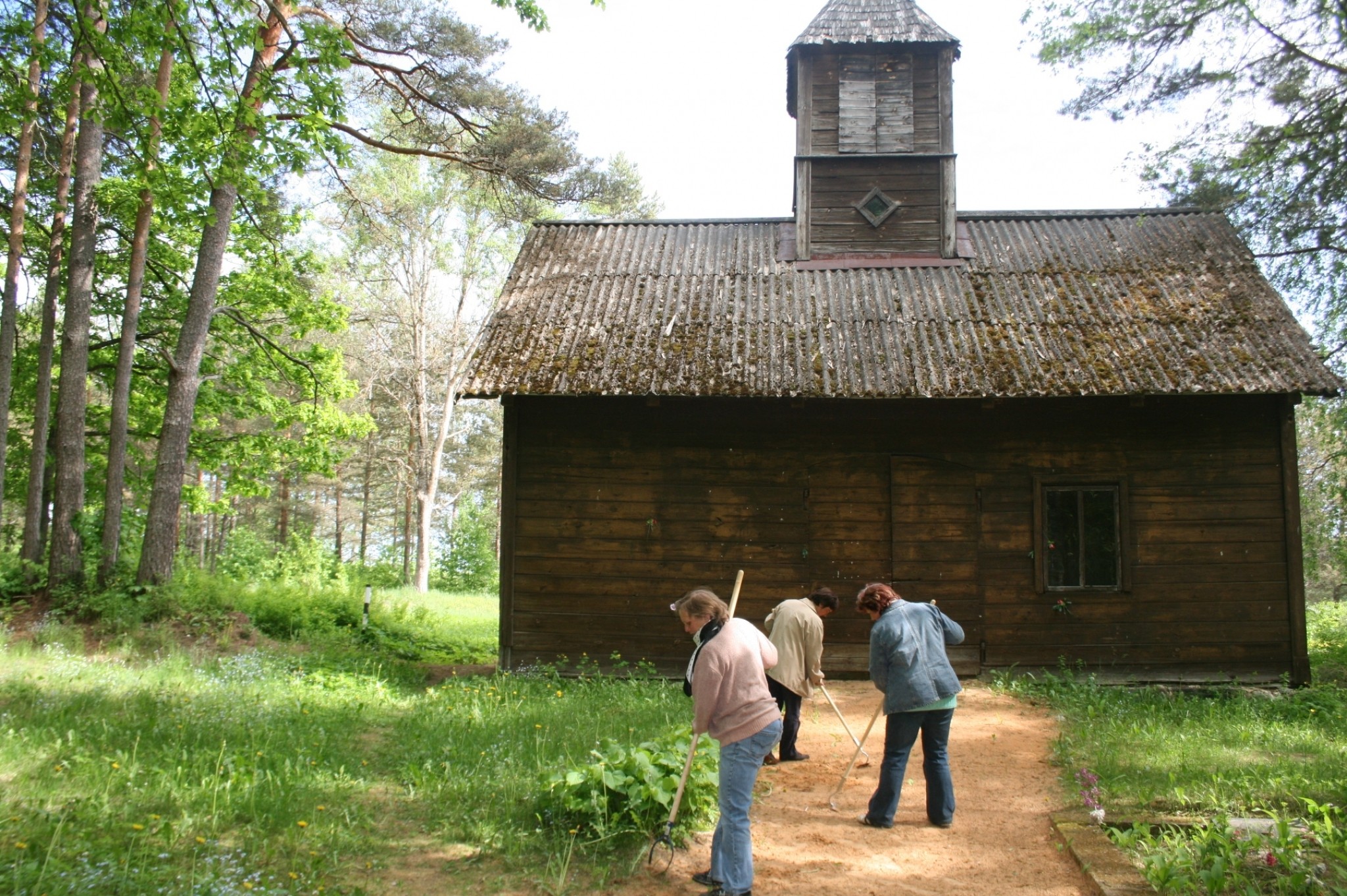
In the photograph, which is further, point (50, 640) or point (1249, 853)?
point (50, 640)

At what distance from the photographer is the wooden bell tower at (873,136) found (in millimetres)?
13086

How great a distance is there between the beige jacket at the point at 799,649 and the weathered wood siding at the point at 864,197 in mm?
7101

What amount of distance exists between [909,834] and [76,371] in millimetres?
12263

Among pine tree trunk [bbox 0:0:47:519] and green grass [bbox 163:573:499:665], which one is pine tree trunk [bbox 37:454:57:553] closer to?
pine tree trunk [bbox 0:0:47:519]

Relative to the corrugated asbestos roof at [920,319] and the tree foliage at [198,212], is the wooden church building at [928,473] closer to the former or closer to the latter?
the corrugated asbestos roof at [920,319]

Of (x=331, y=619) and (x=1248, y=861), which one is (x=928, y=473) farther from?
(x=331, y=619)

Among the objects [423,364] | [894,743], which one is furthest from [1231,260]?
[423,364]

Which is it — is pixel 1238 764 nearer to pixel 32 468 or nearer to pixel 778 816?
pixel 778 816

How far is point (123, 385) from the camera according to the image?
13117 mm

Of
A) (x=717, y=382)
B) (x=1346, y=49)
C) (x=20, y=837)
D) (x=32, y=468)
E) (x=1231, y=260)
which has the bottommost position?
(x=20, y=837)

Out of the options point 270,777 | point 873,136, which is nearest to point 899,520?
point 873,136

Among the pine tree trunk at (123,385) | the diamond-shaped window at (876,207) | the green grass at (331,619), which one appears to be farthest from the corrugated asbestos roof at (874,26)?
the green grass at (331,619)

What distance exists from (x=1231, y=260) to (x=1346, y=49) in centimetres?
329

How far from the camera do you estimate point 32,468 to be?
1280 cm
